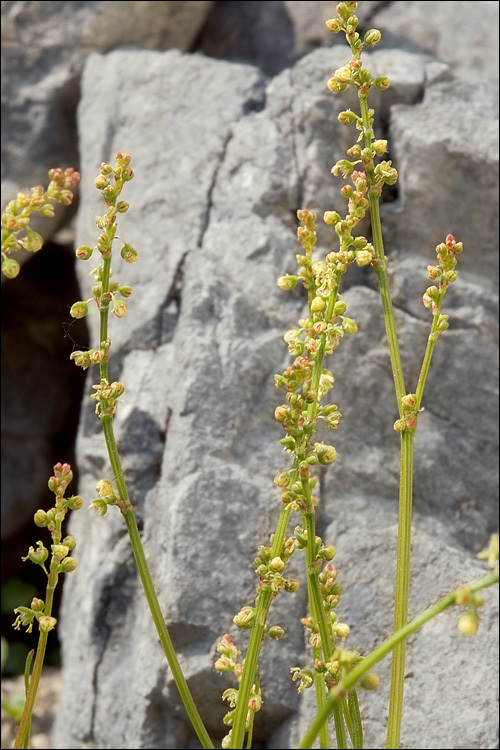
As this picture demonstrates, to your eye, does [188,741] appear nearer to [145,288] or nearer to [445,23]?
[145,288]

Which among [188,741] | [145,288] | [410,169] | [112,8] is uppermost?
[112,8]

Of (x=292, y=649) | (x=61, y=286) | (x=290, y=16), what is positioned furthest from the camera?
(x=61, y=286)

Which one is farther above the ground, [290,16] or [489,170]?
[290,16]

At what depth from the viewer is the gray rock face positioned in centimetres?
151

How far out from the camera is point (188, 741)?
5.11 feet

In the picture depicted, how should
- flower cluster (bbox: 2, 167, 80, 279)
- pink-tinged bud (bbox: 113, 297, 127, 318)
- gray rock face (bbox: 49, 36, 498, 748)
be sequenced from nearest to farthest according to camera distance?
1. flower cluster (bbox: 2, 167, 80, 279)
2. pink-tinged bud (bbox: 113, 297, 127, 318)
3. gray rock face (bbox: 49, 36, 498, 748)

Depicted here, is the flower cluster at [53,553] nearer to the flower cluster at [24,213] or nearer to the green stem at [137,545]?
the green stem at [137,545]

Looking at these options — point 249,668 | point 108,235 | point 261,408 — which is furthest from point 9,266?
point 261,408

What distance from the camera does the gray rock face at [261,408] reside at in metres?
1.51

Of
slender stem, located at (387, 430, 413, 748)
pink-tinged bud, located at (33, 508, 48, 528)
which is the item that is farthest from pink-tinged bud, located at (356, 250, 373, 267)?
pink-tinged bud, located at (33, 508, 48, 528)

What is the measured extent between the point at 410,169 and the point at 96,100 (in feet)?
2.84

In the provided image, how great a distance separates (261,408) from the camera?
63.9 inches

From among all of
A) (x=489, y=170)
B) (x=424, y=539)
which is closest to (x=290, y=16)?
(x=489, y=170)

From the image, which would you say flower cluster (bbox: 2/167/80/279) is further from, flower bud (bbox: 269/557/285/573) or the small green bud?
flower bud (bbox: 269/557/285/573)
